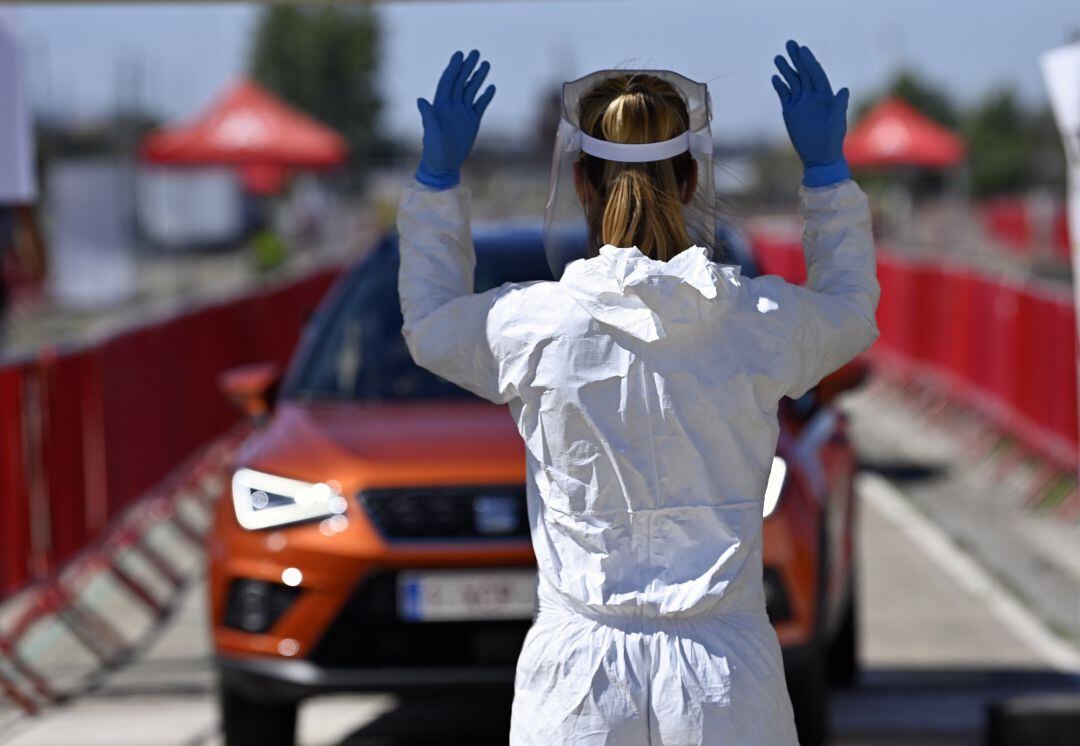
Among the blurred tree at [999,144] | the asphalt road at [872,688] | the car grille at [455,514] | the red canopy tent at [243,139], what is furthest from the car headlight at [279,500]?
the blurred tree at [999,144]

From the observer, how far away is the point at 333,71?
6962 cm

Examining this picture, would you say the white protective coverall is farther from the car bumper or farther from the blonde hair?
the car bumper

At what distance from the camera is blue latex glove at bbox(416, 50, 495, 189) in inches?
123

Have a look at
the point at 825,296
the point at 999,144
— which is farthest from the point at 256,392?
the point at 999,144

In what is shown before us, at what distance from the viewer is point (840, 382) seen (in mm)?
6746

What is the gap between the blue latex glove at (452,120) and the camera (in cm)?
312

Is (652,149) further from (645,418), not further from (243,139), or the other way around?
(243,139)

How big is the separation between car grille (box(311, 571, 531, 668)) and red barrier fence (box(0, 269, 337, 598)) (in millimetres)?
2301

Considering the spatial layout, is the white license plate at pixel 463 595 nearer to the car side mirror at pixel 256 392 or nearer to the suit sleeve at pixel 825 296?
the car side mirror at pixel 256 392

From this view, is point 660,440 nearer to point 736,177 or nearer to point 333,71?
point 736,177

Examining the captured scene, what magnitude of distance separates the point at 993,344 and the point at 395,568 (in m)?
9.06

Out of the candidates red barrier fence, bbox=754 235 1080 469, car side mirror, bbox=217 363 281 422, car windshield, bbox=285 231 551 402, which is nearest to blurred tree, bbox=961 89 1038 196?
red barrier fence, bbox=754 235 1080 469

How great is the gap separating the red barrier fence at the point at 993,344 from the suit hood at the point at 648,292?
6.46 m

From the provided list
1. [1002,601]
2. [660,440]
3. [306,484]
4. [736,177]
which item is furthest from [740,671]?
[1002,601]
